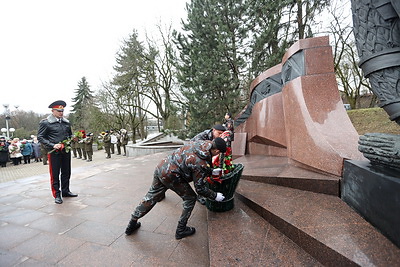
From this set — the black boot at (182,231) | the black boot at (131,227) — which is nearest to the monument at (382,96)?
the black boot at (182,231)

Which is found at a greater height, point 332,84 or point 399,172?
point 332,84

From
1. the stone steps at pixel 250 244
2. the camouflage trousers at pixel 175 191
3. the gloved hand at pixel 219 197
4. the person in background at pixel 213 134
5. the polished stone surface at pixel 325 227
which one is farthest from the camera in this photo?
the person in background at pixel 213 134

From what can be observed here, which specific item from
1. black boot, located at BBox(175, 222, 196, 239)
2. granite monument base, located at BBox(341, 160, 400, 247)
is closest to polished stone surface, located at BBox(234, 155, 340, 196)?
granite monument base, located at BBox(341, 160, 400, 247)

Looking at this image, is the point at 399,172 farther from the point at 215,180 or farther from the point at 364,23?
the point at 215,180

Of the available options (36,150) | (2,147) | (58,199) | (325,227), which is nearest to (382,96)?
(325,227)

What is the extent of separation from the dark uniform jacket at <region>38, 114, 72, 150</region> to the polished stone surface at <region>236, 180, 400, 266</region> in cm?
399

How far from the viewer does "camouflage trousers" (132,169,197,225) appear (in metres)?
2.51

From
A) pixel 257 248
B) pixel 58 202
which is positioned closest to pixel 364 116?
pixel 257 248

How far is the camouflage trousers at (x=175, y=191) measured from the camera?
2.51 metres

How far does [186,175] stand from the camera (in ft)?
8.07

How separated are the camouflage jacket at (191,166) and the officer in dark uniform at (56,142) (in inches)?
112

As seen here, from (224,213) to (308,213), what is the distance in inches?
44.2

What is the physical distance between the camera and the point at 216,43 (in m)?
10.1

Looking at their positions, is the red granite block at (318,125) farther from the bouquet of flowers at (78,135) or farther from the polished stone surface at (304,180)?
the bouquet of flowers at (78,135)
